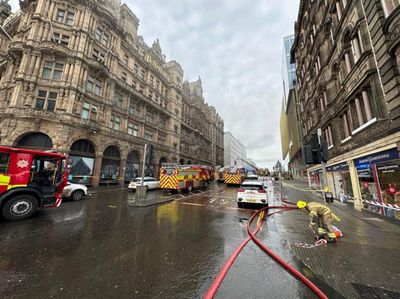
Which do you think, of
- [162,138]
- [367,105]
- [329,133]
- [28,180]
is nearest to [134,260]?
[28,180]

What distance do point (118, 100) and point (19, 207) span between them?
22.4 meters

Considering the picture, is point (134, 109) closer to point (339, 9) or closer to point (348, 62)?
point (339, 9)

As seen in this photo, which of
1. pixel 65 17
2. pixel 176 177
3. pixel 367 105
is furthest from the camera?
pixel 65 17

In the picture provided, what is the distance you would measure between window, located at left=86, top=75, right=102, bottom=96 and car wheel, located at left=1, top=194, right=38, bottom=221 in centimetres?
1869

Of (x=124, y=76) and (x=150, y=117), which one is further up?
(x=124, y=76)

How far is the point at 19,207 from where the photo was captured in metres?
7.52

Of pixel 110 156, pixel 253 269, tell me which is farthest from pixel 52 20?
pixel 253 269

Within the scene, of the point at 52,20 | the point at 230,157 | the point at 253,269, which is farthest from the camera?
the point at 230,157

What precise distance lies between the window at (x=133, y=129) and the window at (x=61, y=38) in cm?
1271

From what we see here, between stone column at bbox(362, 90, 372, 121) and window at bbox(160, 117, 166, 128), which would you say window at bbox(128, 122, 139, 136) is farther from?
stone column at bbox(362, 90, 372, 121)

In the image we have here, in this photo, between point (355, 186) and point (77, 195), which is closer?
point (355, 186)

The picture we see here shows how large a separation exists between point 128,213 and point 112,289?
20.9ft

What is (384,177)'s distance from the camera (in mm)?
7914

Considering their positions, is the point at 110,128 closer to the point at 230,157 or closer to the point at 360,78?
the point at 360,78
